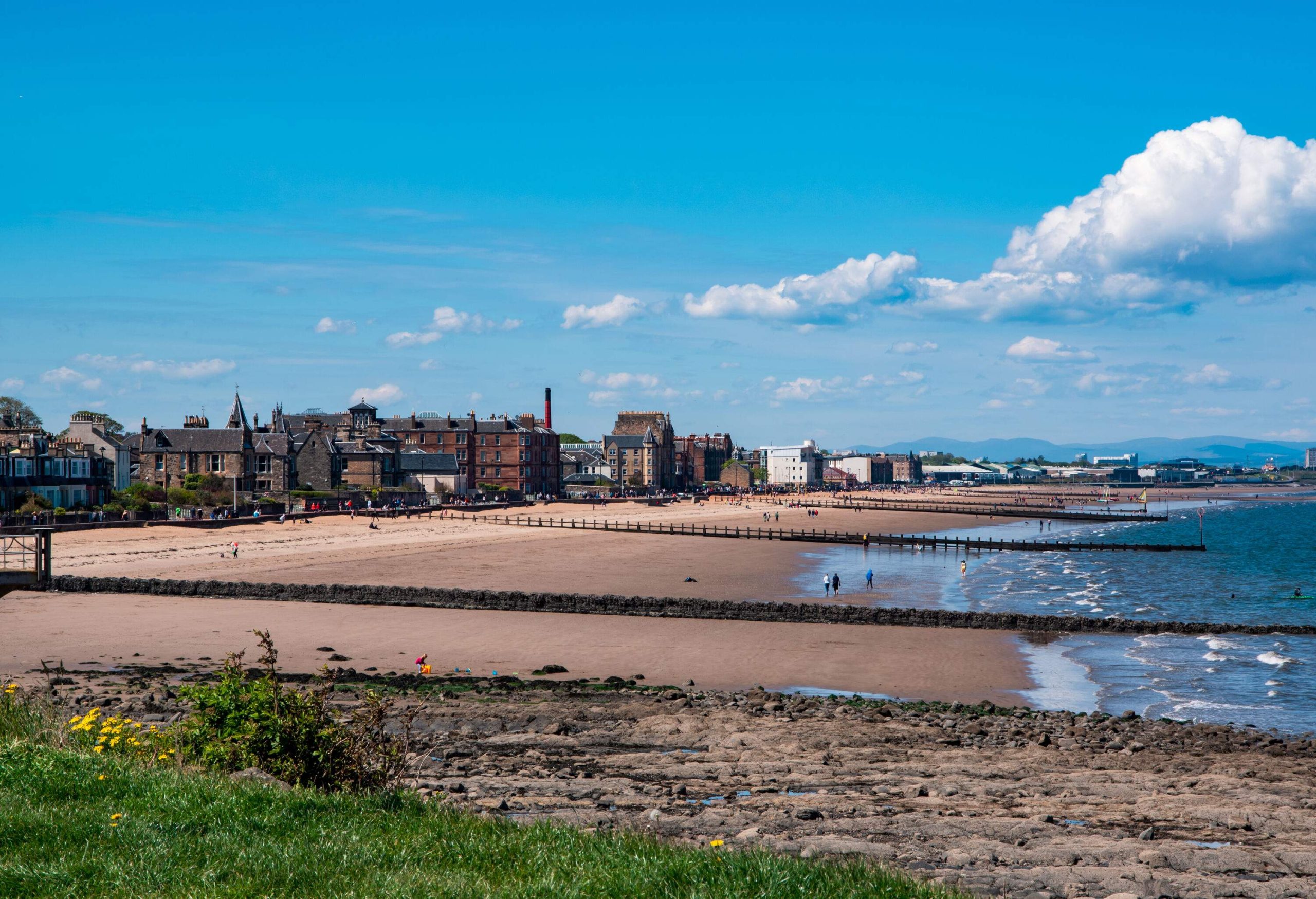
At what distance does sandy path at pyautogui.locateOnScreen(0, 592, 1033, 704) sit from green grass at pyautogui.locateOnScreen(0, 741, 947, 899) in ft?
59.0

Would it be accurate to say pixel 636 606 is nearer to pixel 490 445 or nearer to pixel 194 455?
pixel 194 455

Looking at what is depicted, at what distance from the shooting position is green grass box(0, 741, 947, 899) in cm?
786

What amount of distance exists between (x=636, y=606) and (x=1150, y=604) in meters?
25.3

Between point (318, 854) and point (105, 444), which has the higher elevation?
point (105, 444)

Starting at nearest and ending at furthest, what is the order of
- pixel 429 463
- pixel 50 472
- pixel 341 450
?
pixel 50 472 → pixel 341 450 → pixel 429 463

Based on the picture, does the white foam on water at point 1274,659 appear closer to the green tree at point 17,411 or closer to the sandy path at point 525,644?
the sandy path at point 525,644

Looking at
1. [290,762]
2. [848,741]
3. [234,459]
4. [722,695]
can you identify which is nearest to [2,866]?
[290,762]

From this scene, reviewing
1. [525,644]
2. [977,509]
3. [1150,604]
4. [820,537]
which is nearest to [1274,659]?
[1150,604]

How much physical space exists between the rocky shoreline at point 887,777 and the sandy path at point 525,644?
3327mm

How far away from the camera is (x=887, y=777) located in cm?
1596

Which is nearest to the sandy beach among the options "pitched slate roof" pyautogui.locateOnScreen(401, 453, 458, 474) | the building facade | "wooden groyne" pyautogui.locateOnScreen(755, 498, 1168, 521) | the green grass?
the building facade

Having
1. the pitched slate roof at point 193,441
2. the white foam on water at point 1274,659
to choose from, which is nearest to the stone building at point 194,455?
the pitched slate roof at point 193,441

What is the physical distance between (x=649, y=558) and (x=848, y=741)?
162ft

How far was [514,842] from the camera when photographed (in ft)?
30.1
